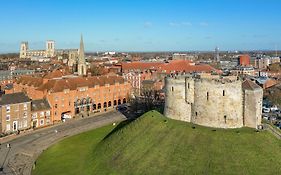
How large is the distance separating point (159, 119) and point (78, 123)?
24.5m

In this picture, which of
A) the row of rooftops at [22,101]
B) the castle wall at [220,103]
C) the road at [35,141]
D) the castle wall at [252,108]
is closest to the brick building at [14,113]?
the row of rooftops at [22,101]

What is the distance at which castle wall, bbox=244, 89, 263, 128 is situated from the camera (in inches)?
1394

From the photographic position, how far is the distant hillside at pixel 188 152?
30094 mm

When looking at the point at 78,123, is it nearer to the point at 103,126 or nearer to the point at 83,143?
the point at 103,126

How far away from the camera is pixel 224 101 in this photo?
36188mm

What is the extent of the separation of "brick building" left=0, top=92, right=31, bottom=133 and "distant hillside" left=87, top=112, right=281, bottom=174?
77.6 ft

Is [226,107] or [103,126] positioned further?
[103,126]

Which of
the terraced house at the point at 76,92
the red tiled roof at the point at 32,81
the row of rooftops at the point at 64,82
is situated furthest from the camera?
the red tiled roof at the point at 32,81

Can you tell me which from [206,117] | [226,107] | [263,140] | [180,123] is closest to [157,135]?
[180,123]

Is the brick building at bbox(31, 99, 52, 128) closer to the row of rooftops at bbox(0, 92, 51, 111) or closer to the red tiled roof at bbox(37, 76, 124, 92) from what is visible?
the row of rooftops at bbox(0, 92, 51, 111)

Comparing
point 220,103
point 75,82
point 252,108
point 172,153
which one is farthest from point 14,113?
point 252,108

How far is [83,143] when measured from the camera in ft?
153

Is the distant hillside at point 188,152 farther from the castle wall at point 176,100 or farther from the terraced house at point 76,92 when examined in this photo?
the terraced house at point 76,92

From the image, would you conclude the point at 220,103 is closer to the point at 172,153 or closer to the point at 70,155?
the point at 172,153
